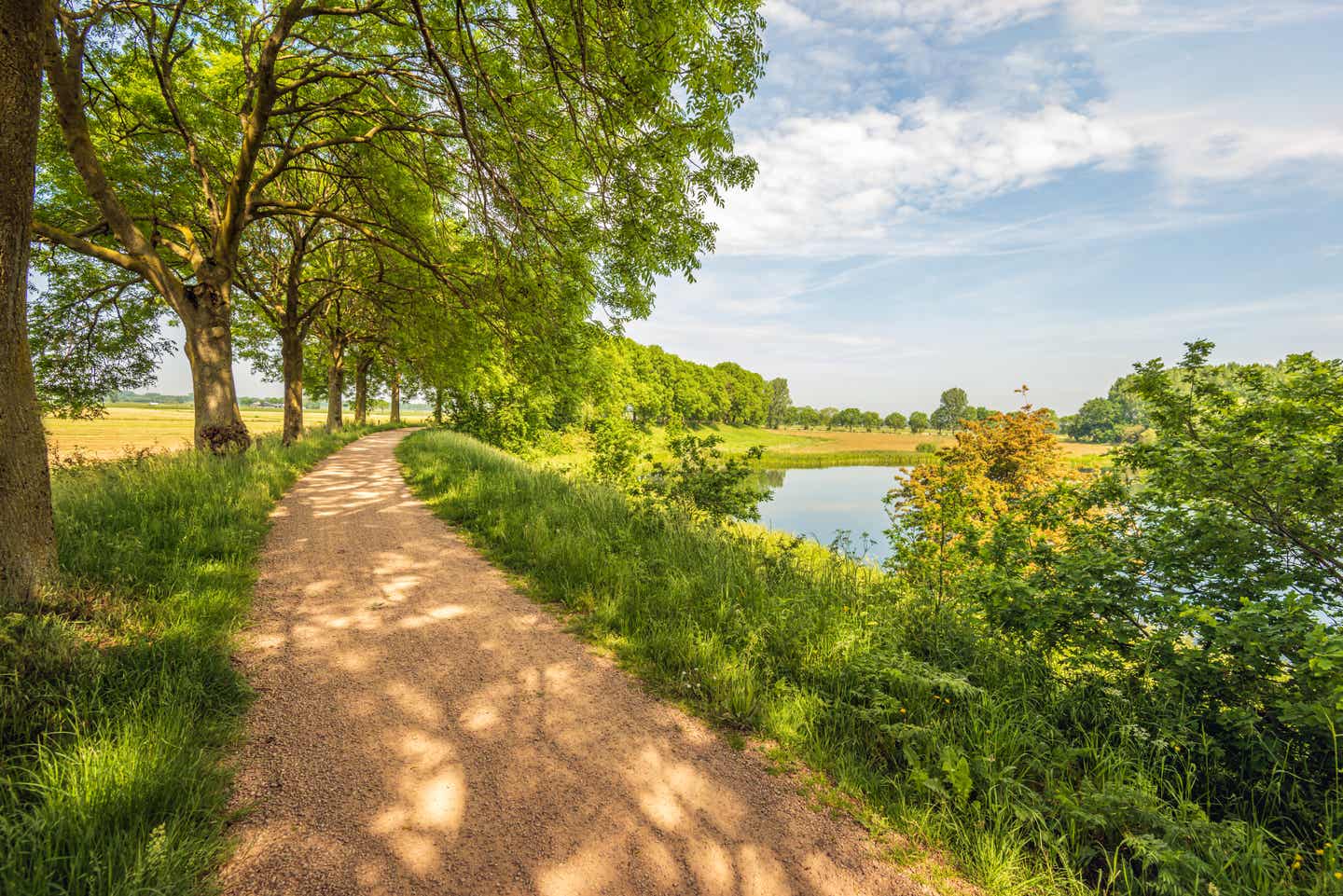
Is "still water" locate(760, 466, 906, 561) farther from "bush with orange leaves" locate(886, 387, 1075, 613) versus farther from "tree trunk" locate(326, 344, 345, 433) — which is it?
"tree trunk" locate(326, 344, 345, 433)

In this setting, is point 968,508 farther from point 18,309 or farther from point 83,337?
point 83,337

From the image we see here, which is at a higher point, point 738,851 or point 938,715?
point 938,715

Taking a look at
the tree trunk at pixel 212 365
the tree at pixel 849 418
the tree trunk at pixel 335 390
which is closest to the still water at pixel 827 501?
the tree trunk at pixel 212 365

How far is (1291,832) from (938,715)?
1576 mm

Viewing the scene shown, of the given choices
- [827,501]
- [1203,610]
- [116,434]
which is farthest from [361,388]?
[1203,610]

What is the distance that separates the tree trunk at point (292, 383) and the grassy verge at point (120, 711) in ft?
42.7

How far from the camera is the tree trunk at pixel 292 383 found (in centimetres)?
1580

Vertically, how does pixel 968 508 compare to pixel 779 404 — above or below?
below

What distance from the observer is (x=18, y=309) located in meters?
3.28

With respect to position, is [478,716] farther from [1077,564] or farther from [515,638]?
[1077,564]

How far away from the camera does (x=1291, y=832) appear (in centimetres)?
240

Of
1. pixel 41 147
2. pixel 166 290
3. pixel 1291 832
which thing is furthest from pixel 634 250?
pixel 41 147

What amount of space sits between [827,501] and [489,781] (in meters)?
33.0

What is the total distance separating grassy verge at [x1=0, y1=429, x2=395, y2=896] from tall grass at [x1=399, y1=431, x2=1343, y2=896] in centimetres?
256
